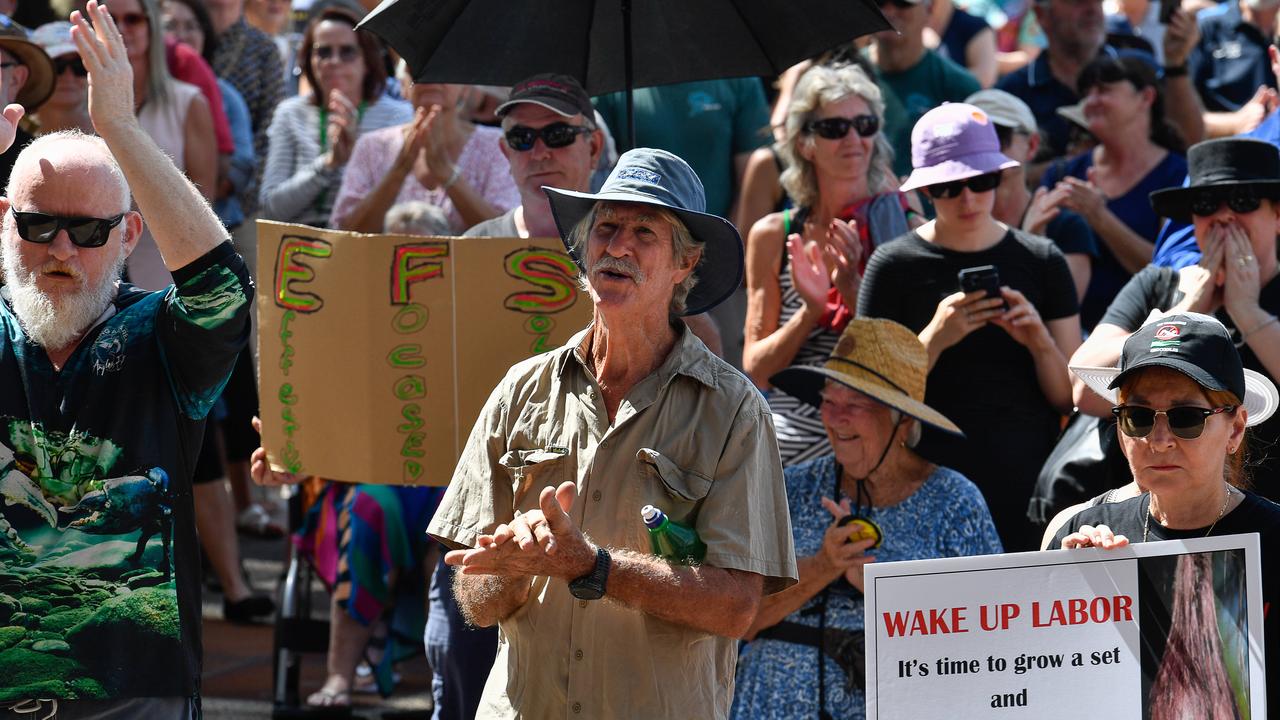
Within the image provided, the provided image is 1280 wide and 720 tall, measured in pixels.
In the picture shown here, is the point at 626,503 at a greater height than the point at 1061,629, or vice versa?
the point at 626,503

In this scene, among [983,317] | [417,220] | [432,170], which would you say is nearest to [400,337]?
[417,220]

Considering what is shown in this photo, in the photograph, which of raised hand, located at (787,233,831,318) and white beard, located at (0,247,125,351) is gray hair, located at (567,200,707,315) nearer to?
white beard, located at (0,247,125,351)

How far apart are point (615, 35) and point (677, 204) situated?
1.75 m

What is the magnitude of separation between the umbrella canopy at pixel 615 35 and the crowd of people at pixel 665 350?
0.14m

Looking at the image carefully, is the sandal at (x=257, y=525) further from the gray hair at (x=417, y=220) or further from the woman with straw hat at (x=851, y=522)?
the woman with straw hat at (x=851, y=522)

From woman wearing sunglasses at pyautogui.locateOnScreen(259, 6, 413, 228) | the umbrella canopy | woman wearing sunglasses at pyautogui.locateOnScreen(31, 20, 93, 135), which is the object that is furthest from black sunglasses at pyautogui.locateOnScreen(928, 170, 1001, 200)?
woman wearing sunglasses at pyautogui.locateOnScreen(31, 20, 93, 135)

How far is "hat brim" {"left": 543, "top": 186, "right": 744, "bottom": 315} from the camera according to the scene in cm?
348

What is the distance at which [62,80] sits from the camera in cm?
648

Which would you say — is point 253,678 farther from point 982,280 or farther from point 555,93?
point 982,280

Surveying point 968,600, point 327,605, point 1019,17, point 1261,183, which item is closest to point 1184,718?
point 968,600

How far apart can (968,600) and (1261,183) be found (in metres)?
2.19

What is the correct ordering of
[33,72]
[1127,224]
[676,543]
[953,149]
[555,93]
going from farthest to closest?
[1127,224]
[33,72]
[953,149]
[555,93]
[676,543]

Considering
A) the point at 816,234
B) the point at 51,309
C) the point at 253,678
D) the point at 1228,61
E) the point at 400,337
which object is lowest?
the point at 253,678

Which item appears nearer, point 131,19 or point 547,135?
point 547,135
